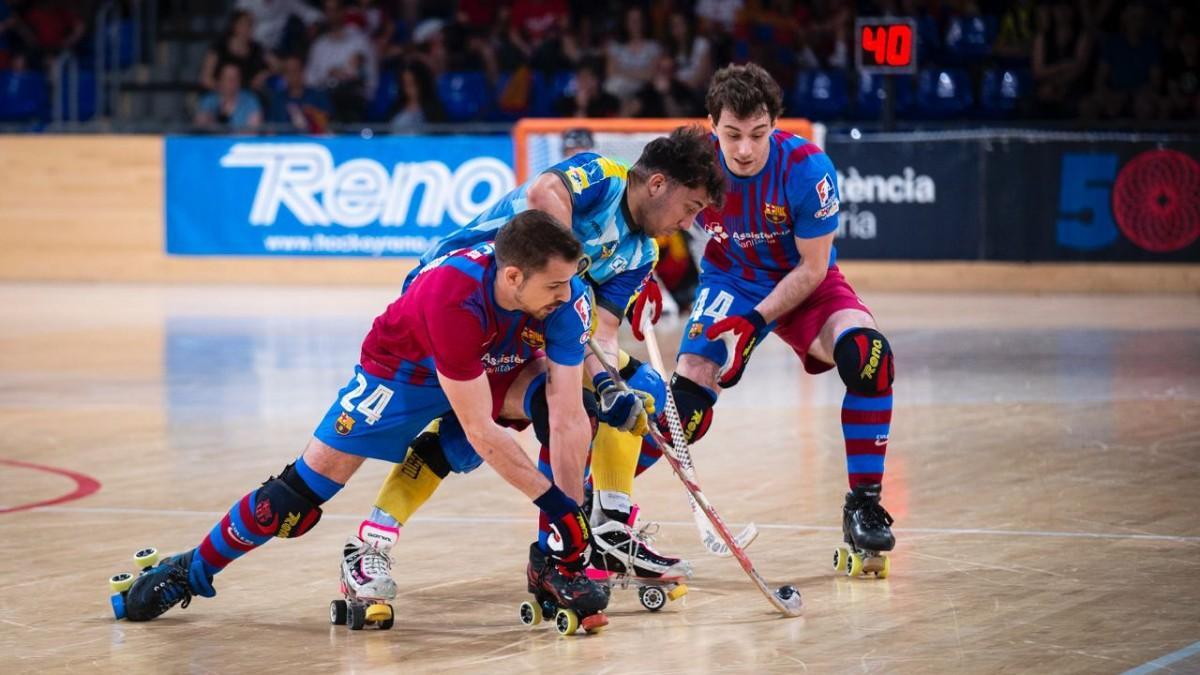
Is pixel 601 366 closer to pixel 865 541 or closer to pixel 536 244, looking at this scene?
pixel 536 244

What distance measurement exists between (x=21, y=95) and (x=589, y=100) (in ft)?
23.0

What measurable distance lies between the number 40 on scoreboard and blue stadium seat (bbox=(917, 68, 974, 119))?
6.22 ft

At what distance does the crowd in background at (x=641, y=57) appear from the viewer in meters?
17.0

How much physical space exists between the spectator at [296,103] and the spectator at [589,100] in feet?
8.46

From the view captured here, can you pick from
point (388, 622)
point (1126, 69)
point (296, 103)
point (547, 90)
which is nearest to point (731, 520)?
point (388, 622)

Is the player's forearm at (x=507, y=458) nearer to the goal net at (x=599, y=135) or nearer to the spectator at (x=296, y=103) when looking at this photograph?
the goal net at (x=599, y=135)

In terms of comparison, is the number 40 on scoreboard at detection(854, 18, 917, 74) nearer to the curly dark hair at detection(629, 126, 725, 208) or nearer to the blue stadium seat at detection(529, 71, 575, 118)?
the blue stadium seat at detection(529, 71, 575, 118)

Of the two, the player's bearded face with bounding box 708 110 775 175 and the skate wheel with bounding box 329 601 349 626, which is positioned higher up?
the player's bearded face with bounding box 708 110 775 175

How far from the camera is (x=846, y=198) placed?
16203 mm

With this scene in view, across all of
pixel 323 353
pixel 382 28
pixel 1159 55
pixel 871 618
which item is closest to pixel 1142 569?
pixel 871 618

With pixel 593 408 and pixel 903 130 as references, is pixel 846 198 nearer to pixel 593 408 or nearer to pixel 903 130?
pixel 903 130

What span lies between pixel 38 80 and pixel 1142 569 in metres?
17.0

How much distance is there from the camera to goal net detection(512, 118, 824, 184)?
52.1 feet

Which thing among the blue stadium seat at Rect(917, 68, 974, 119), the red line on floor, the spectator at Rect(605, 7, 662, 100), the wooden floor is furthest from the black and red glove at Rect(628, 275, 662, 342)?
the spectator at Rect(605, 7, 662, 100)
